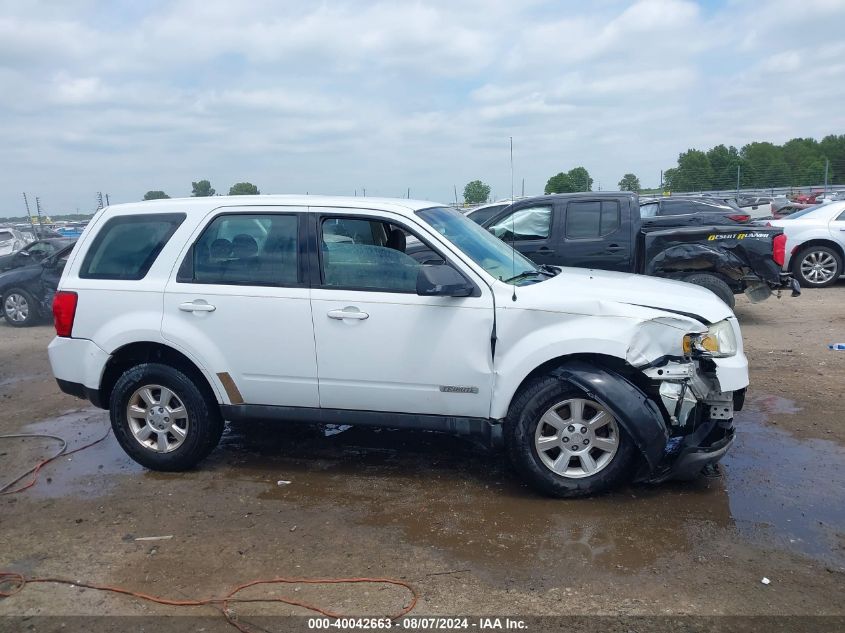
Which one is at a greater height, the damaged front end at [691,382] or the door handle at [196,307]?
the door handle at [196,307]

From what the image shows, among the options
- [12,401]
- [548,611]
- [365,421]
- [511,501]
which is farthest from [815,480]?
[12,401]

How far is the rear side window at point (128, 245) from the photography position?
5.05 m

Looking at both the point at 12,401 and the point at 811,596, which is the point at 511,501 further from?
the point at 12,401

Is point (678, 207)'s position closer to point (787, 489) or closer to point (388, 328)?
point (787, 489)

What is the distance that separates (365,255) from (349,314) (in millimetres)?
430

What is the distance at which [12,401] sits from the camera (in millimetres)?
7453

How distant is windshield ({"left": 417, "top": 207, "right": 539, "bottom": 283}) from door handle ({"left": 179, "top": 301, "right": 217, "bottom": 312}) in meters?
1.56

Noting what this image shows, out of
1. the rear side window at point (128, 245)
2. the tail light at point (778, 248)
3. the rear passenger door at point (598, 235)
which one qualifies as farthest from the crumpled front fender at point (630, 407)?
the tail light at point (778, 248)

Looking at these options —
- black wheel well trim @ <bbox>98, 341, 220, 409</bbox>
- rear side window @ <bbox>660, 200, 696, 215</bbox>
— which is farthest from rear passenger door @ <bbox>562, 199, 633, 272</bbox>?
rear side window @ <bbox>660, 200, 696, 215</bbox>

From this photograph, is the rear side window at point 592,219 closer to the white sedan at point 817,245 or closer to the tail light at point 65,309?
the white sedan at point 817,245

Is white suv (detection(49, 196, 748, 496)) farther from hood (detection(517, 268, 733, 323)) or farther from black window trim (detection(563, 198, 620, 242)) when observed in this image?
black window trim (detection(563, 198, 620, 242))

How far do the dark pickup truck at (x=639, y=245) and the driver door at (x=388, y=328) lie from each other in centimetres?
489

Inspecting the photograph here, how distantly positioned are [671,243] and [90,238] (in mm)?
6898

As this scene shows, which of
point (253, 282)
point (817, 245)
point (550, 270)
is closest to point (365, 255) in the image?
point (253, 282)
